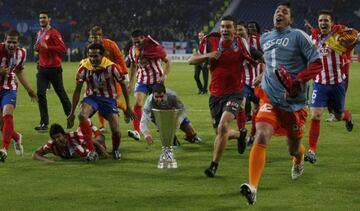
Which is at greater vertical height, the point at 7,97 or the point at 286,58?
the point at 286,58

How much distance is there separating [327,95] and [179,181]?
3247 millimetres

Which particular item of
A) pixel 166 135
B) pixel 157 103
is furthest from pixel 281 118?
pixel 157 103

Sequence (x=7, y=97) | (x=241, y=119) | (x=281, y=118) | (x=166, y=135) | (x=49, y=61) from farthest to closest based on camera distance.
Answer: (x=49, y=61)
(x=241, y=119)
(x=7, y=97)
(x=166, y=135)
(x=281, y=118)

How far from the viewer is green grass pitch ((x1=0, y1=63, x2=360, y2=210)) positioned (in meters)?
7.60

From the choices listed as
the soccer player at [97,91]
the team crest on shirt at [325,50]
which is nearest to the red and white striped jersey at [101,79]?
the soccer player at [97,91]

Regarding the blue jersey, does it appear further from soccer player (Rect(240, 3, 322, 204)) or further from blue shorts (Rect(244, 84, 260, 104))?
blue shorts (Rect(244, 84, 260, 104))

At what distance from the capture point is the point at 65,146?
10711 mm

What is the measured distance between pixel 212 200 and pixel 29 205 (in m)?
1.76

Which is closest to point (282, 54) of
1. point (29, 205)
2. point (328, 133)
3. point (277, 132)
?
point (277, 132)

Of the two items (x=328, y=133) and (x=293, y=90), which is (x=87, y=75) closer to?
(x=293, y=90)

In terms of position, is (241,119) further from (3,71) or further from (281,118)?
(281,118)

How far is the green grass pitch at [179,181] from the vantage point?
760cm

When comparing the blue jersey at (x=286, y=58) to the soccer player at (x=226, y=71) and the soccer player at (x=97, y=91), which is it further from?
the soccer player at (x=97, y=91)

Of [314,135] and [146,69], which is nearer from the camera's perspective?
[314,135]
